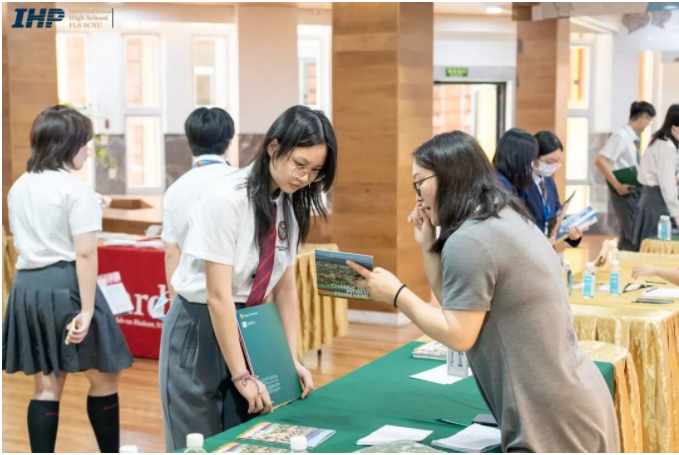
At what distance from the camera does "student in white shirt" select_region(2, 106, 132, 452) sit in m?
3.09

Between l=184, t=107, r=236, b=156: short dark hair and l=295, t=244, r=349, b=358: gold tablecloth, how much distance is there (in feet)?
5.75

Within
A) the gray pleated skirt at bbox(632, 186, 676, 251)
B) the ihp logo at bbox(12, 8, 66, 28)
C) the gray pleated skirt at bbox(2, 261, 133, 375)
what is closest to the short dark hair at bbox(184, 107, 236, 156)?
the gray pleated skirt at bbox(2, 261, 133, 375)

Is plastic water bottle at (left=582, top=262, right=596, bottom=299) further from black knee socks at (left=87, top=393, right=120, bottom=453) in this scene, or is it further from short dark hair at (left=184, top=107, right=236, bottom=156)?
black knee socks at (left=87, top=393, right=120, bottom=453)

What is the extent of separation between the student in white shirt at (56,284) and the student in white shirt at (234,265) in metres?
0.97

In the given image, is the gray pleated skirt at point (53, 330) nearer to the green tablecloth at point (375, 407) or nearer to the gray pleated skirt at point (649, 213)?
the green tablecloth at point (375, 407)

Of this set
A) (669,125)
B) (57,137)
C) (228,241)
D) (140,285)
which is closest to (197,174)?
(57,137)

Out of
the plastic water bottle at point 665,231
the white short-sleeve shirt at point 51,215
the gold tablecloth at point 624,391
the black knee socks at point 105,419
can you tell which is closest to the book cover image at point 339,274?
the gold tablecloth at point 624,391

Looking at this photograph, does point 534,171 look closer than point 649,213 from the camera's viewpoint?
Yes

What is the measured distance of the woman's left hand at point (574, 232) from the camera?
4.35m

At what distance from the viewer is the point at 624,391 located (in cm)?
283

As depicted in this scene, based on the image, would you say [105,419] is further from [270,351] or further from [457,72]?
[457,72]

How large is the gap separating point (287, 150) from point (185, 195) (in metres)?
1.48

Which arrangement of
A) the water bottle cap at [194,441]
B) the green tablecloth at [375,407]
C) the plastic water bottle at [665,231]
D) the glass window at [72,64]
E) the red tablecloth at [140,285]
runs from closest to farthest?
the water bottle cap at [194,441], the green tablecloth at [375,407], the red tablecloth at [140,285], the plastic water bottle at [665,231], the glass window at [72,64]

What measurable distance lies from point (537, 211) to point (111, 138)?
9771mm
